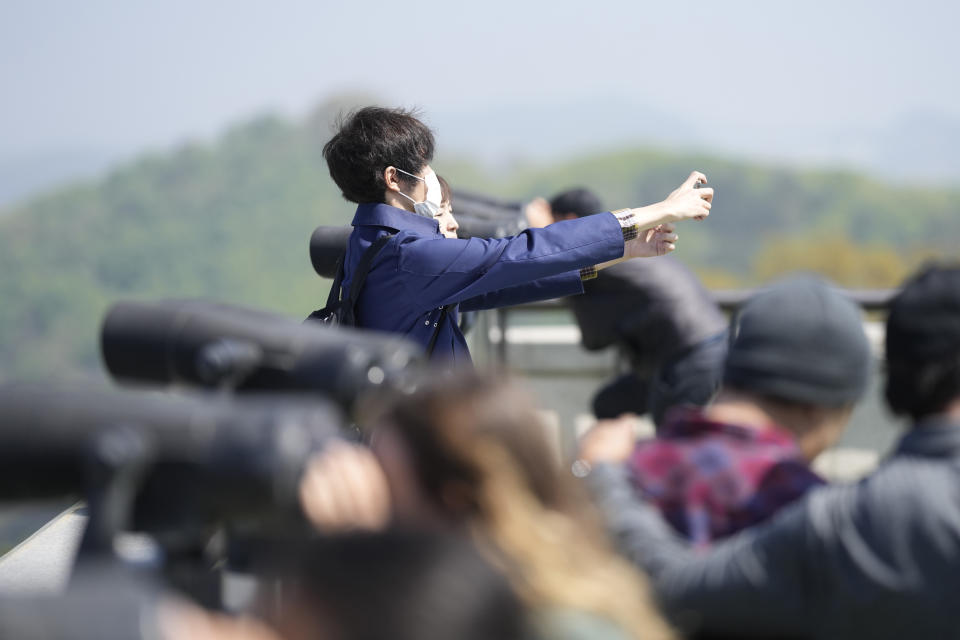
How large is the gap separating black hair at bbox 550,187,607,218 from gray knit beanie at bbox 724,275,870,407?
2444 mm

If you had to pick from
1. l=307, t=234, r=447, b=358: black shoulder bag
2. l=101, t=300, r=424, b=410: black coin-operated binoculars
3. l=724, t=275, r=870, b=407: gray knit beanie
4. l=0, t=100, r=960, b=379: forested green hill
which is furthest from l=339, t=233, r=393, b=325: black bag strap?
l=0, t=100, r=960, b=379: forested green hill

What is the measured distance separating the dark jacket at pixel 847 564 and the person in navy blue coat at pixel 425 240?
1.19 meters

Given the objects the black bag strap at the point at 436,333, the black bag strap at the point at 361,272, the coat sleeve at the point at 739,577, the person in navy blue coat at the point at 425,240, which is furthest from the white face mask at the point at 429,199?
the coat sleeve at the point at 739,577

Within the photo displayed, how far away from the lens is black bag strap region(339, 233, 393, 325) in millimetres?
2668

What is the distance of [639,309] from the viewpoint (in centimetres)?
372

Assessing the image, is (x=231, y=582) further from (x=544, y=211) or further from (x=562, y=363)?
(x=562, y=363)

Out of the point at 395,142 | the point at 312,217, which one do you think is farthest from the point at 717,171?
the point at 395,142

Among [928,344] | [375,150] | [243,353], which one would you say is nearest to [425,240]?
[375,150]

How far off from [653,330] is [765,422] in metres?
2.00

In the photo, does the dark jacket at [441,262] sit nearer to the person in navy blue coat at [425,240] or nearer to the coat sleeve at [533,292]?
the person in navy blue coat at [425,240]

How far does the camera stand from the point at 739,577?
148 cm

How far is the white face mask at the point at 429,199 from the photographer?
2.80 metres

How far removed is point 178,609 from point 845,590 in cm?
88

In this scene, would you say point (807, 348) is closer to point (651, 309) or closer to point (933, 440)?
point (933, 440)
